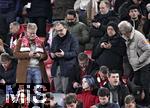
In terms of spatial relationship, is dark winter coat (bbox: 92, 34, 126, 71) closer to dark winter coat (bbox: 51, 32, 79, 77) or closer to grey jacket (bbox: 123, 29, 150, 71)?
grey jacket (bbox: 123, 29, 150, 71)

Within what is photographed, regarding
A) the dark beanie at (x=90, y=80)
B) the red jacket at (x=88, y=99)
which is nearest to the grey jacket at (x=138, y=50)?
the dark beanie at (x=90, y=80)

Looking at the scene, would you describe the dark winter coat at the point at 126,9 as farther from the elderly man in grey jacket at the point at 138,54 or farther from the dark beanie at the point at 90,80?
the dark beanie at the point at 90,80

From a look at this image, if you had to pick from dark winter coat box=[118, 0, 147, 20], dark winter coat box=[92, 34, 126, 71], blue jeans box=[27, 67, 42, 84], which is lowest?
blue jeans box=[27, 67, 42, 84]

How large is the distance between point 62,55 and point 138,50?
1.64 m

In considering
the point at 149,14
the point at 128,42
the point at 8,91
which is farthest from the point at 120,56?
the point at 8,91

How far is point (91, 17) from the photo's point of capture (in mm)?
16328

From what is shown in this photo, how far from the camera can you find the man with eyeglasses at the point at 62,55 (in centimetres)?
1398

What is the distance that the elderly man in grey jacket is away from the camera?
43.6 feet

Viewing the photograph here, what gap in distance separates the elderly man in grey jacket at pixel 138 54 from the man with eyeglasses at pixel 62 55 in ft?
4.02

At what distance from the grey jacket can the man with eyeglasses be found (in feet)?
4.11

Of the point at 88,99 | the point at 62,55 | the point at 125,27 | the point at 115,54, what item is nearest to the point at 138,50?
Result: the point at 125,27

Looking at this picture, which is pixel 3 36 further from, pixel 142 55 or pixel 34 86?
pixel 142 55

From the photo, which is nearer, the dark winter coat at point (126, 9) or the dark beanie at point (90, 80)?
the dark beanie at point (90, 80)

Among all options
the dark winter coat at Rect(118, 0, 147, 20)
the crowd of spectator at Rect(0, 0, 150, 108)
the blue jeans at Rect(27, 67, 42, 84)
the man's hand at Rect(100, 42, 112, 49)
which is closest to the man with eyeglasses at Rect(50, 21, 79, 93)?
the crowd of spectator at Rect(0, 0, 150, 108)
